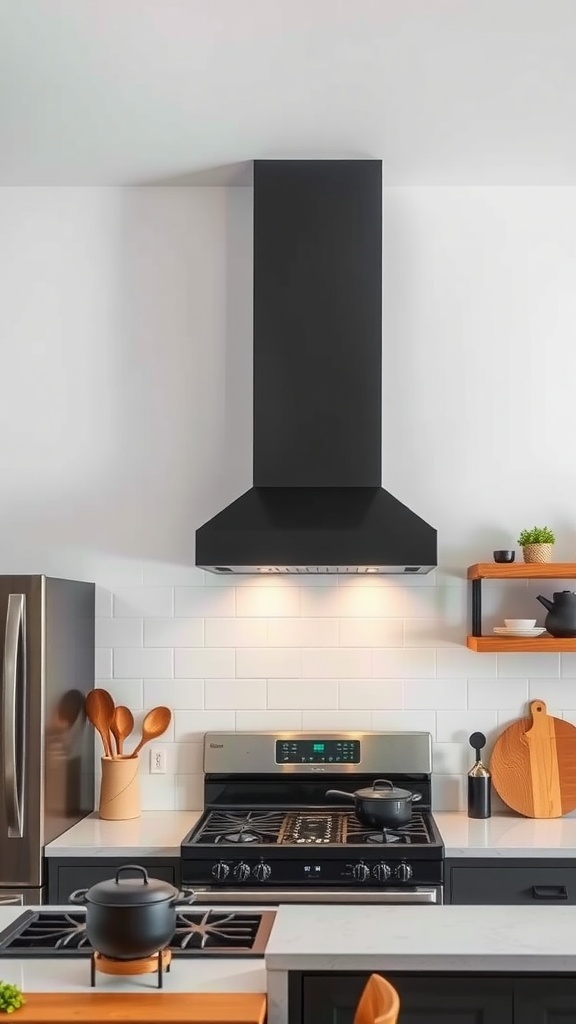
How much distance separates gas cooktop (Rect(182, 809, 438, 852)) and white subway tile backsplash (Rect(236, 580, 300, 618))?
744mm

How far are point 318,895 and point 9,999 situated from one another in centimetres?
157

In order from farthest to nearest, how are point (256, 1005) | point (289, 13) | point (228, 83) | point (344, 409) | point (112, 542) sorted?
point (112, 542), point (344, 409), point (228, 83), point (289, 13), point (256, 1005)

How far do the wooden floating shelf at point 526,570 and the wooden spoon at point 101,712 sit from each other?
57.2 inches

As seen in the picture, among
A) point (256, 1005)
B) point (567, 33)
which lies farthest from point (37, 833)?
point (567, 33)

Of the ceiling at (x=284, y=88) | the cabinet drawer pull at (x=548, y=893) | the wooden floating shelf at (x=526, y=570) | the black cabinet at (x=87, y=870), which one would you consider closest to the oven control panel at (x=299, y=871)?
the black cabinet at (x=87, y=870)

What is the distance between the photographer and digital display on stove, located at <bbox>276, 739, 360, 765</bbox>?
410cm

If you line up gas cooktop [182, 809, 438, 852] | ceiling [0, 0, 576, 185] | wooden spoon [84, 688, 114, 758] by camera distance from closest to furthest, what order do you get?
ceiling [0, 0, 576, 185] → gas cooktop [182, 809, 438, 852] → wooden spoon [84, 688, 114, 758]

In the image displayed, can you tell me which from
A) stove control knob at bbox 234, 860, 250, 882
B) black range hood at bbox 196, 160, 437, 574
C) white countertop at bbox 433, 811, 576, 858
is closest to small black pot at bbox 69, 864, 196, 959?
stove control knob at bbox 234, 860, 250, 882

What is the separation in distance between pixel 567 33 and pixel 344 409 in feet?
4.70

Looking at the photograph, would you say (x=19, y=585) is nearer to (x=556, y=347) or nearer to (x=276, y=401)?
(x=276, y=401)

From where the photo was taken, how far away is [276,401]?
12.9 ft

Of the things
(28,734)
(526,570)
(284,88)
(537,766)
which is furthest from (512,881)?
(284,88)

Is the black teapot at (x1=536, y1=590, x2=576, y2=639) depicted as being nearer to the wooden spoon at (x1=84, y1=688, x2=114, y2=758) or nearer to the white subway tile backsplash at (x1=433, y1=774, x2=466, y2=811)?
the white subway tile backsplash at (x1=433, y1=774, x2=466, y2=811)

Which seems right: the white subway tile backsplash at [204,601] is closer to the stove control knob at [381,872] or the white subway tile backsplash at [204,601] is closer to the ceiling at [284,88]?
the stove control knob at [381,872]
